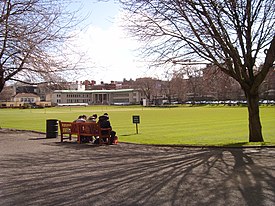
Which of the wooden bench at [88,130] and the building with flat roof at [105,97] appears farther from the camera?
the building with flat roof at [105,97]

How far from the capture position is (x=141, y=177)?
25.5ft

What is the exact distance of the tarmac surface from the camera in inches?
240

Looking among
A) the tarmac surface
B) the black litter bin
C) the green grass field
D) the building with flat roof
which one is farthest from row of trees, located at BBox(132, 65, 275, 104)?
the tarmac surface

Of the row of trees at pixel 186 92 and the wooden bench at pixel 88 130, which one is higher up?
the row of trees at pixel 186 92

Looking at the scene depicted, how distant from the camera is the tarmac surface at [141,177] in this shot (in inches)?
240

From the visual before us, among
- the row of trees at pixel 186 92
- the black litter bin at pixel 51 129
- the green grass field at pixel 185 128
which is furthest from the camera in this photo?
the row of trees at pixel 186 92

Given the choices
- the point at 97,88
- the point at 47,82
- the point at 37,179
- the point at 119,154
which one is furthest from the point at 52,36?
the point at 97,88

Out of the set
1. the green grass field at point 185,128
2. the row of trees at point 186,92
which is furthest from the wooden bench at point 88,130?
the row of trees at point 186,92

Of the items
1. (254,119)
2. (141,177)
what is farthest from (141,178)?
(254,119)

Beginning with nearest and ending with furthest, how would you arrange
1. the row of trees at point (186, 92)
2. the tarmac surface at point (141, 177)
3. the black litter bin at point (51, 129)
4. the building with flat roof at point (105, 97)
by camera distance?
1. the tarmac surface at point (141, 177)
2. the black litter bin at point (51, 129)
3. the row of trees at point (186, 92)
4. the building with flat roof at point (105, 97)

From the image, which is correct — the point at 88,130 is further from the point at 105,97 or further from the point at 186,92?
the point at 105,97

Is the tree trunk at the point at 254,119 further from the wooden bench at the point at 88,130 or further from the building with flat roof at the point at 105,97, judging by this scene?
the building with flat roof at the point at 105,97

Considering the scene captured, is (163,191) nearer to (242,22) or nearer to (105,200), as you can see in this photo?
(105,200)

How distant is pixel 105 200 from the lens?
19.9ft
